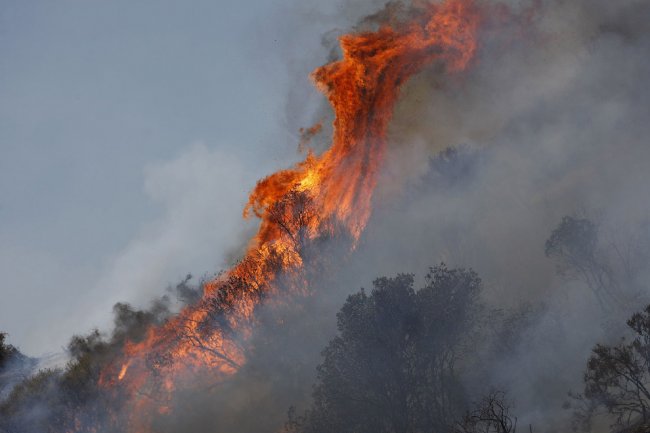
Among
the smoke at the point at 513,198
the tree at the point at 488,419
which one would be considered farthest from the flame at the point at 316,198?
the tree at the point at 488,419

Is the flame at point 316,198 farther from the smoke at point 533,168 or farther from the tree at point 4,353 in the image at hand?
the tree at point 4,353

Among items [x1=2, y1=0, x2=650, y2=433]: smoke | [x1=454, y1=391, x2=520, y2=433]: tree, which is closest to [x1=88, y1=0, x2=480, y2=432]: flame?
[x1=2, y1=0, x2=650, y2=433]: smoke

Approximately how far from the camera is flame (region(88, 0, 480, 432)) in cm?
7181

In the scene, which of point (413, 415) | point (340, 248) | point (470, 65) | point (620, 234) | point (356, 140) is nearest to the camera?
point (413, 415)

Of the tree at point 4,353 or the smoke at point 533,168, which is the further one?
the tree at point 4,353

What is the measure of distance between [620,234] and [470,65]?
41568 mm

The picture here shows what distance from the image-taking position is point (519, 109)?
3307 inches

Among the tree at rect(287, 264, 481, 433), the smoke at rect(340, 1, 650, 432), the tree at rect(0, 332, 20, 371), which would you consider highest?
the tree at rect(0, 332, 20, 371)

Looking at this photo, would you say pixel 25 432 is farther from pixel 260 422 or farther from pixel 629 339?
pixel 629 339

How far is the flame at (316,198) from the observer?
71812mm

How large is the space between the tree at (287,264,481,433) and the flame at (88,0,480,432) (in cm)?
2860

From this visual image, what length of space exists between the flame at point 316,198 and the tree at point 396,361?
2860cm

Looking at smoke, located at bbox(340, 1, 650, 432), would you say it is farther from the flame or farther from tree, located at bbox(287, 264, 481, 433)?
tree, located at bbox(287, 264, 481, 433)

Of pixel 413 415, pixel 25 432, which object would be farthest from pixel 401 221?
pixel 25 432
